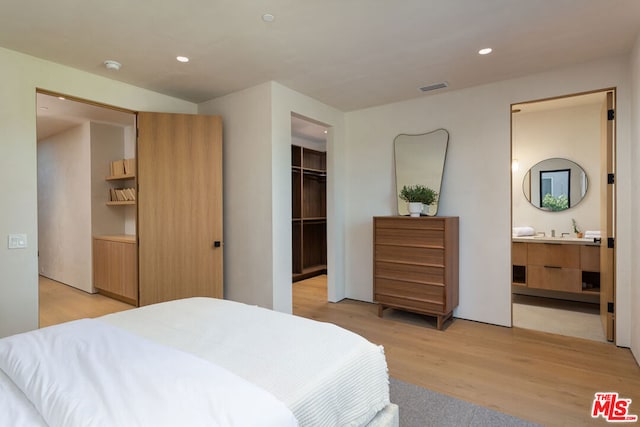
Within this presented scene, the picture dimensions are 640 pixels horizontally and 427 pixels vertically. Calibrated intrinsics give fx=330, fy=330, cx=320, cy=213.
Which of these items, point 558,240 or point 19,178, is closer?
point 19,178

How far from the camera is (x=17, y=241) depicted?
2.63 m

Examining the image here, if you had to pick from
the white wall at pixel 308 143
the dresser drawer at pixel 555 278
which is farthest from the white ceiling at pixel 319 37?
the white wall at pixel 308 143

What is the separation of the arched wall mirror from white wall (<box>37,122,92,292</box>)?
4.38m

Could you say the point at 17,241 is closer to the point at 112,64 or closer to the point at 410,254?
the point at 112,64

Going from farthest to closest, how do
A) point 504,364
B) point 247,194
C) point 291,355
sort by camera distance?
1. point 247,194
2. point 504,364
3. point 291,355

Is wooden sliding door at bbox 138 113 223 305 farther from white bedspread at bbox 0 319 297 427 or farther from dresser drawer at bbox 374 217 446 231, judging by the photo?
white bedspread at bbox 0 319 297 427

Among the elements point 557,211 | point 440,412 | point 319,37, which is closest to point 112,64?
point 319,37

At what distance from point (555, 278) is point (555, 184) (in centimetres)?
128

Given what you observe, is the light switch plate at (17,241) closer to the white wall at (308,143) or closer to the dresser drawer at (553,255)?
the white wall at (308,143)

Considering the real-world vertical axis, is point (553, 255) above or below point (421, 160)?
below

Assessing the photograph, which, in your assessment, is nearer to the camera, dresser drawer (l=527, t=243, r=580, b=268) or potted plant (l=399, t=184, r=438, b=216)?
potted plant (l=399, t=184, r=438, b=216)

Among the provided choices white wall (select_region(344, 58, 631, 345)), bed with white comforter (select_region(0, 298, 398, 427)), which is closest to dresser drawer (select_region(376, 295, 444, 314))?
white wall (select_region(344, 58, 631, 345))

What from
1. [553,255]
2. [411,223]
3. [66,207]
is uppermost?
[66,207]

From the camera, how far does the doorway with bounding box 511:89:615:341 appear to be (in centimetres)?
390
